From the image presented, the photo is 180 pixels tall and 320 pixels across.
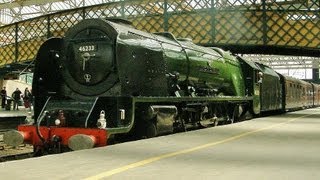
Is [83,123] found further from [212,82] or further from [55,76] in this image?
[212,82]

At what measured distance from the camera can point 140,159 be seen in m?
5.87

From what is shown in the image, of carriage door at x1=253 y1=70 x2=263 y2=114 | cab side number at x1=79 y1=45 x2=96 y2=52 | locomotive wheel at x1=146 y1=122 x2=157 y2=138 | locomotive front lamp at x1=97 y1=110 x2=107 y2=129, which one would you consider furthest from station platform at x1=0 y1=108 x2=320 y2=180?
carriage door at x1=253 y1=70 x2=263 y2=114

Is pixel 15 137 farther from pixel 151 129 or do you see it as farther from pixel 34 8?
pixel 34 8

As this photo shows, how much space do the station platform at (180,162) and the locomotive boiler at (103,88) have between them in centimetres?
93

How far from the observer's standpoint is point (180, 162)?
5.67 metres

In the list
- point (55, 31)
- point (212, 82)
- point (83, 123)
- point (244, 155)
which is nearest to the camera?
point (244, 155)

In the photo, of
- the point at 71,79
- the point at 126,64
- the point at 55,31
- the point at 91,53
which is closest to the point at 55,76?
the point at 71,79

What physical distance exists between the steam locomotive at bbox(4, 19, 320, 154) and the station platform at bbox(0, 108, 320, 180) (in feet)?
3.00

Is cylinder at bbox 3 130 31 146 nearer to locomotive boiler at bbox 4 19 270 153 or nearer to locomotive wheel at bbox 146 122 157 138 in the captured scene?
locomotive boiler at bbox 4 19 270 153

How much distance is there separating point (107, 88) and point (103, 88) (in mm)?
93

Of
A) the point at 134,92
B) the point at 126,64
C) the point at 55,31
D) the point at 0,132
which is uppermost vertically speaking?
the point at 55,31

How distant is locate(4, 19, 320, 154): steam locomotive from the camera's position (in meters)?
8.13

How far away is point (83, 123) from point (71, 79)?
4.50 feet

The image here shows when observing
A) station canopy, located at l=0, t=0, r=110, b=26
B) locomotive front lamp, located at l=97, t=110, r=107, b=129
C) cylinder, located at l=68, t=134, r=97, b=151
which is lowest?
cylinder, located at l=68, t=134, r=97, b=151
